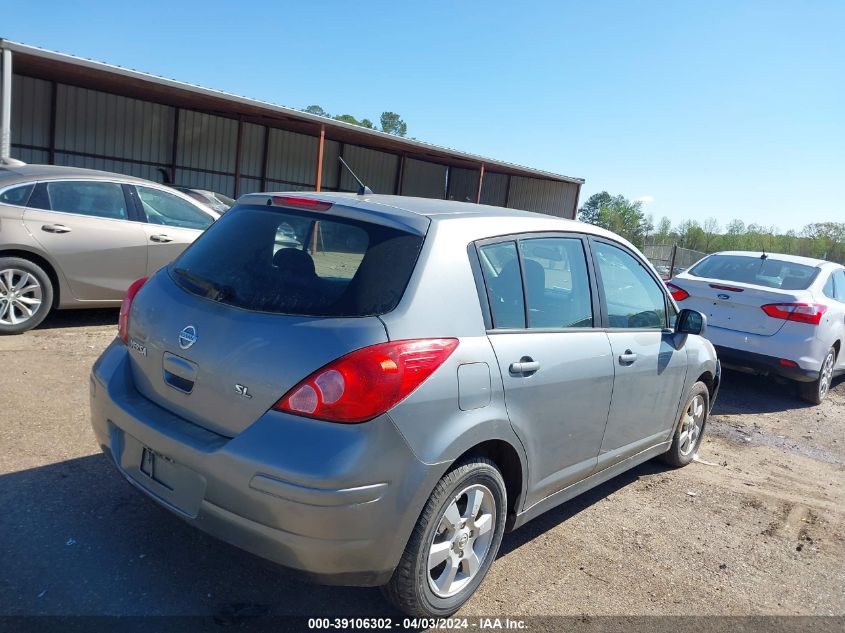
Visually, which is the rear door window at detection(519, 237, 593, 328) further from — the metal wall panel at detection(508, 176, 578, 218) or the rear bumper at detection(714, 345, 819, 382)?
the metal wall panel at detection(508, 176, 578, 218)

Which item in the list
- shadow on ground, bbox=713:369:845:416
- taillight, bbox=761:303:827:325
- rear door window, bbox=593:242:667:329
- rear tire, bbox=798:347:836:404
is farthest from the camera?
rear tire, bbox=798:347:836:404

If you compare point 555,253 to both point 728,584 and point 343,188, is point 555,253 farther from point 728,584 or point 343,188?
point 343,188

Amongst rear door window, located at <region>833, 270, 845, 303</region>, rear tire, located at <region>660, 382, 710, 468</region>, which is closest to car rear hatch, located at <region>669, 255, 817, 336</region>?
rear door window, located at <region>833, 270, 845, 303</region>

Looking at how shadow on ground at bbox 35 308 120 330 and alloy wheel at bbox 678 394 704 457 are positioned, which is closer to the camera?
alloy wheel at bbox 678 394 704 457

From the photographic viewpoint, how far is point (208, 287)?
2902 mm

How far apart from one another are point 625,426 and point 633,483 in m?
1.08

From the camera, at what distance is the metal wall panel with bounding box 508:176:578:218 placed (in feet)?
98.2

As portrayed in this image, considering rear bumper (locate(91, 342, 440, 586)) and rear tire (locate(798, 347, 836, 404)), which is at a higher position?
rear bumper (locate(91, 342, 440, 586))

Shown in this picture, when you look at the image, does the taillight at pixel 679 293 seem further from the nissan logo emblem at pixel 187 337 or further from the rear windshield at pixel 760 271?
the nissan logo emblem at pixel 187 337

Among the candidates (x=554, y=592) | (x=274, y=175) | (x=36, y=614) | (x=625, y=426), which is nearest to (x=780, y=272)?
(x=625, y=426)

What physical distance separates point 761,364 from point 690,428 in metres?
2.68

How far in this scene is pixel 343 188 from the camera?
25.3m

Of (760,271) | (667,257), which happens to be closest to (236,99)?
(760,271)

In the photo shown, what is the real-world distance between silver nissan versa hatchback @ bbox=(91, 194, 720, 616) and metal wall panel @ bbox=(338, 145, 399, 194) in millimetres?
22267
